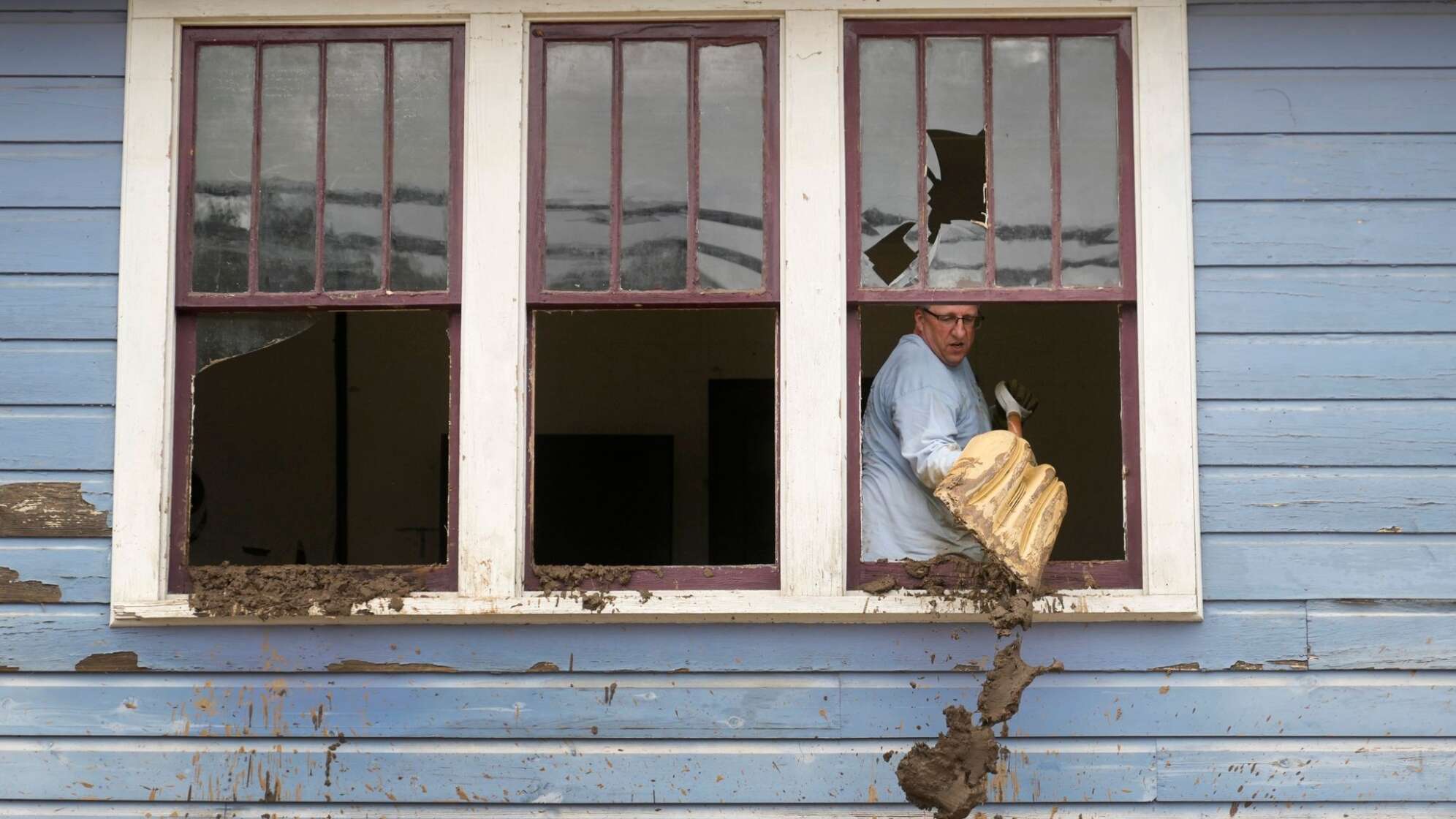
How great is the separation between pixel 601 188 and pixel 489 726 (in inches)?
64.3

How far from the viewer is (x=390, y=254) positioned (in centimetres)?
398

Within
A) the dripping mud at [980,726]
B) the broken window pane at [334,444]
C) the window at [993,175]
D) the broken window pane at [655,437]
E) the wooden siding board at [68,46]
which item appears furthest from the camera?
the broken window pane at [655,437]

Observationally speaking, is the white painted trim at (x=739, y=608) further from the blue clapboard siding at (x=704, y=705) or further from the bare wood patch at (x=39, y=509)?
the bare wood patch at (x=39, y=509)

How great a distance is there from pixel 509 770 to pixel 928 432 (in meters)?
1.58

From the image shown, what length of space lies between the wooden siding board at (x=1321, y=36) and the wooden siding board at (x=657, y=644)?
1.63 metres

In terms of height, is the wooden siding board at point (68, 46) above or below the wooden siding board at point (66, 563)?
above

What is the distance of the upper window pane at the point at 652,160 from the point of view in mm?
3969

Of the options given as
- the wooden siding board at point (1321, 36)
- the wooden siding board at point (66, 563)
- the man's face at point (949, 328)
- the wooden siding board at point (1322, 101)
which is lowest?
the wooden siding board at point (66, 563)

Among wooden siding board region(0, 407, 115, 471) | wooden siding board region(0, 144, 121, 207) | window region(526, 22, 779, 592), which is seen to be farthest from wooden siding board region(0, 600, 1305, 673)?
wooden siding board region(0, 144, 121, 207)

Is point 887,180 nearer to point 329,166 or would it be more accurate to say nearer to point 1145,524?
point 1145,524

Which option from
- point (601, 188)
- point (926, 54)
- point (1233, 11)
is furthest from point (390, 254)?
point (1233, 11)

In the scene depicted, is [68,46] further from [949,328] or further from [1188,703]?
[1188,703]

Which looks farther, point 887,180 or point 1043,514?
point 887,180

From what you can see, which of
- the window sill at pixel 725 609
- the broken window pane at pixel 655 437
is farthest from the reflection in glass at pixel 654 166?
the broken window pane at pixel 655 437
